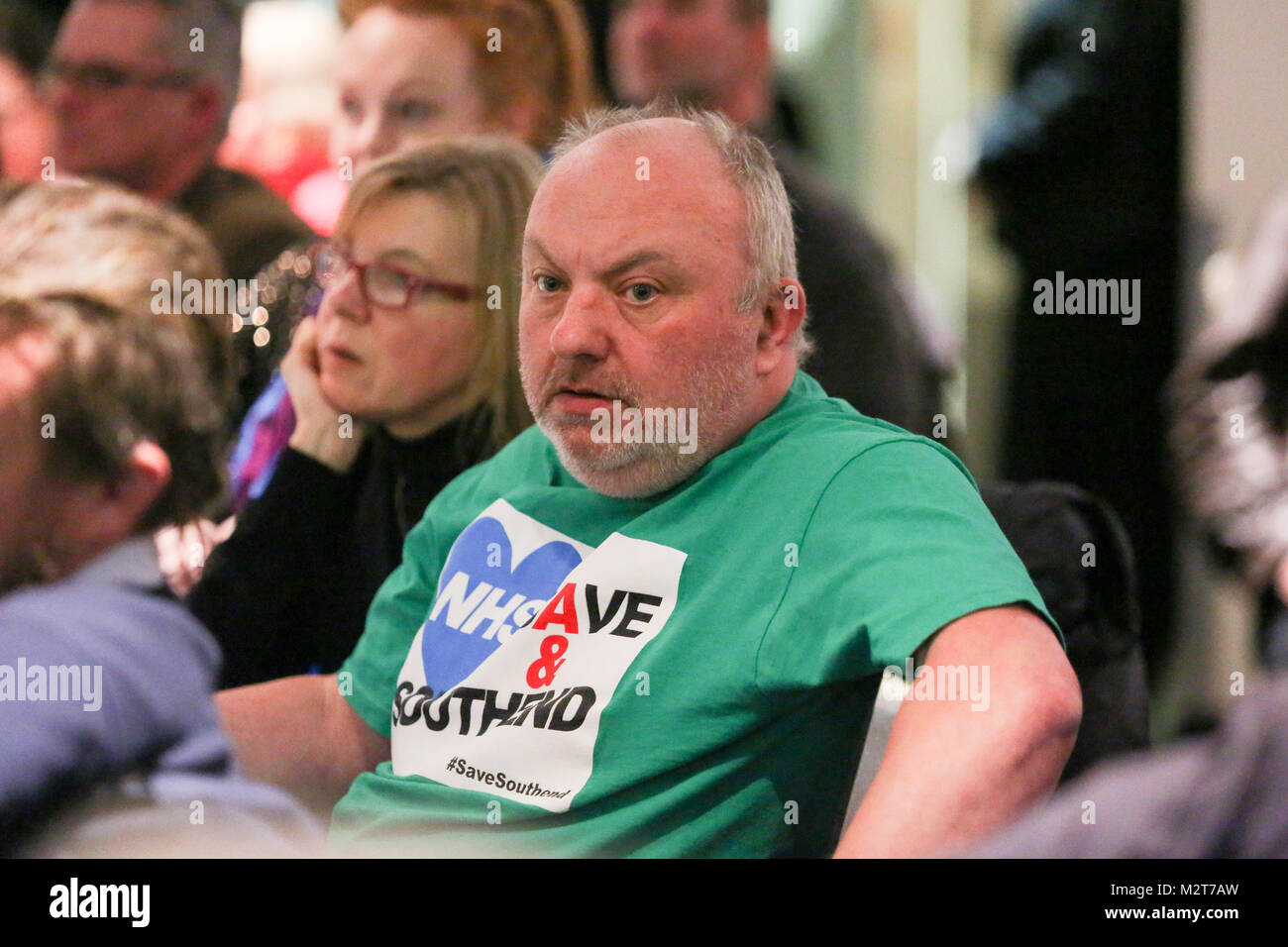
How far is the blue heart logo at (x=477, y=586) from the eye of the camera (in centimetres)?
198

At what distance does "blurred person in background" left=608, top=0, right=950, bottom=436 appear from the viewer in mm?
2502

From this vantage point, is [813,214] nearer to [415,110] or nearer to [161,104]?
[415,110]

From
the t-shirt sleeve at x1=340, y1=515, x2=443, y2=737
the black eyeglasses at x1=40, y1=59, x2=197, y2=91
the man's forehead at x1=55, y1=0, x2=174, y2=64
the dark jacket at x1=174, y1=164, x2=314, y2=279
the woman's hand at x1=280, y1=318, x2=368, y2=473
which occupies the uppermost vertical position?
the man's forehead at x1=55, y1=0, x2=174, y2=64

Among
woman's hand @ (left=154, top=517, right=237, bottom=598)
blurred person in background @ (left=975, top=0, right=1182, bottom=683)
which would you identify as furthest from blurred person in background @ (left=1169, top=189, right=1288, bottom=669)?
woman's hand @ (left=154, top=517, right=237, bottom=598)

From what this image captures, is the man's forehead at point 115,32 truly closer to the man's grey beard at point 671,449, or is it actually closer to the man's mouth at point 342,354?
the man's mouth at point 342,354

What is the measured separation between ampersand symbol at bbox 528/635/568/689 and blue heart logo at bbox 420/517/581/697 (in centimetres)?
6

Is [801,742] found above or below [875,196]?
below

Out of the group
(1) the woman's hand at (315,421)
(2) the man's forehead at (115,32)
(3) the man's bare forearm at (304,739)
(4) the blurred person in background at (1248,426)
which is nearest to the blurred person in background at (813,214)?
(4) the blurred person in background at (1248,426)

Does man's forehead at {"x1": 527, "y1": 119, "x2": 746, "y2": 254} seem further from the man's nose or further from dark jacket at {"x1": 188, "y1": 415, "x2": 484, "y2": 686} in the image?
dark jacket at {"x1": 188, "y1": 415, "x2": 484, "y2": 686}

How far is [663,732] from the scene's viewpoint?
70.8 inches

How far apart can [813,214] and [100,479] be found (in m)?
1.23
